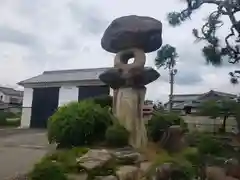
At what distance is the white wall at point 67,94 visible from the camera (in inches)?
658

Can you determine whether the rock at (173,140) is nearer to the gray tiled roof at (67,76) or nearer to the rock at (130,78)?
the rock at (130,78)

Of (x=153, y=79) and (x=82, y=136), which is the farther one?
(x=153, y=79)

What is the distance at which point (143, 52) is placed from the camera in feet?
28.8

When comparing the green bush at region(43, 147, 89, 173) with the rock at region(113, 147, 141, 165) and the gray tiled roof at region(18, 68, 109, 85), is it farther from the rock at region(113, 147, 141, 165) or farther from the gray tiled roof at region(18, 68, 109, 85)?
the gray tiled roof at region(18, 68, 109, 85)

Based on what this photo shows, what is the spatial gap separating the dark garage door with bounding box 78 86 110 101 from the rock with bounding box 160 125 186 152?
24.5 feet

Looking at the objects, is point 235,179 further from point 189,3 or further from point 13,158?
point 13,158

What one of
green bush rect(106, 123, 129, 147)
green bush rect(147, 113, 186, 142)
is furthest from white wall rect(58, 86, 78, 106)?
green bush rect(106, 123, 129, 147)

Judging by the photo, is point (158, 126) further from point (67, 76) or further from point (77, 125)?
point (67, 76)

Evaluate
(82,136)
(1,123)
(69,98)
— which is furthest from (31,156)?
(1,123)

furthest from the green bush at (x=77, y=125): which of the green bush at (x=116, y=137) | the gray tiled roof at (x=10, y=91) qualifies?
the gray tiled roof at (x=10, y=91)

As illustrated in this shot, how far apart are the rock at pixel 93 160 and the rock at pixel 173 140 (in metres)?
2.98

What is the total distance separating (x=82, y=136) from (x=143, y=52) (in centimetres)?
258

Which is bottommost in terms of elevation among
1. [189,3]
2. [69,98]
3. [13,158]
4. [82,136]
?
[13,158]

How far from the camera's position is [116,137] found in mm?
8016
